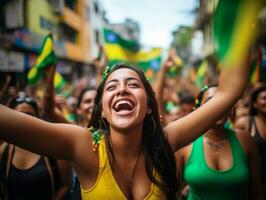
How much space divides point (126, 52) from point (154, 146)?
5207 millimetres

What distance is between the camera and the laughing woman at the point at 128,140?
1.86 metres

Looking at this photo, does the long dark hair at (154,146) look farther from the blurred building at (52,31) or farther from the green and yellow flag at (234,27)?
the blurred building at (52,31)

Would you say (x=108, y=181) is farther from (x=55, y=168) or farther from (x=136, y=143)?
(x=55, y=168)

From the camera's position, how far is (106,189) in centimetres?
185

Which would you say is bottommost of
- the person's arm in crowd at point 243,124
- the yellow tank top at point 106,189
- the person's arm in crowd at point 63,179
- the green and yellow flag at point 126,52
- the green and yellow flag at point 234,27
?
the person's arm in crowd at point 63,179

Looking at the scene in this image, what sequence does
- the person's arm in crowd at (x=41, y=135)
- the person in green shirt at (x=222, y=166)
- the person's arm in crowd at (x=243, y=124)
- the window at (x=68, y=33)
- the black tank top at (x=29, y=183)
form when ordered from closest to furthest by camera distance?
1. the person's arm in crowd at (x=41, y=135)
2. the person in green shirt at (x=222, y=166)
3. the black tank top at (x=29, y=183)
4. the person's arm in crowd at (x=243, y=124)
5. the window at (x=68, y=33)

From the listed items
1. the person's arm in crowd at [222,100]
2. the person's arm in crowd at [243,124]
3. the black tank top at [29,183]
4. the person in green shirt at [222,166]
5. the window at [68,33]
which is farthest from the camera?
the window at [68,33]

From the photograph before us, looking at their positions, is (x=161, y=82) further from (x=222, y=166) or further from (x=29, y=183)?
(x=29, y=183)

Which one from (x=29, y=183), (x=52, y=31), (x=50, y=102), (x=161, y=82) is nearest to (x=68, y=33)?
(x=52, y=31)

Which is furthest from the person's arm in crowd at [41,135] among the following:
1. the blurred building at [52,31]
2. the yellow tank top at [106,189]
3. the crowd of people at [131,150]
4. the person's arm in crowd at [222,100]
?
the blurred building at [52,31]

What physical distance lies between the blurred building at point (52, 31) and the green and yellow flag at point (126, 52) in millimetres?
3469

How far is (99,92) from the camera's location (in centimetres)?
233

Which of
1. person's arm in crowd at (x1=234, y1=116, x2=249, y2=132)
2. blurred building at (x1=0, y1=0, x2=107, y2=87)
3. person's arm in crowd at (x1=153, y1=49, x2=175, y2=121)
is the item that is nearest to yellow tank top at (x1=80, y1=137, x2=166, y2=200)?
person's arm in crowd at (x1=153, y1=49, x2=175, y2=121)

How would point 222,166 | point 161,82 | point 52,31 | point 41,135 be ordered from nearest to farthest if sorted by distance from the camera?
1. point 41,135
2. point 222,166
3. point 161,82
4. point 52,31
